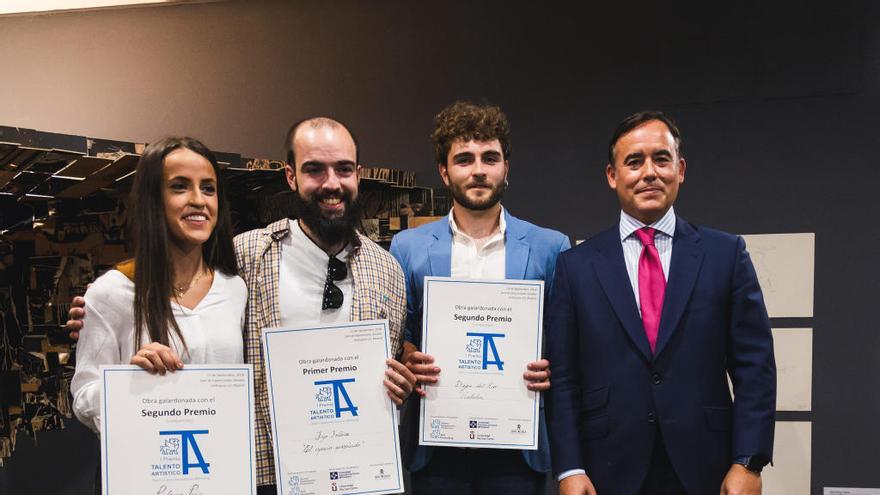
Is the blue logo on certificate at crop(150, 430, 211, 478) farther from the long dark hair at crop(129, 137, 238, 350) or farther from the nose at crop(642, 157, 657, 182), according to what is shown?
the nose at crop(642, 157, 657, 182)

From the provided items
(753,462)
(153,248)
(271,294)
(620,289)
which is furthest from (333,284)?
(753,462)

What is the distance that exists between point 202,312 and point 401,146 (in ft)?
7.51

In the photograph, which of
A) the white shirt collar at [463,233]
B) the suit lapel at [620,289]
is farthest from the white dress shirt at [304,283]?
the suit lapel at [620,289]

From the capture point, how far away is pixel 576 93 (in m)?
3.84

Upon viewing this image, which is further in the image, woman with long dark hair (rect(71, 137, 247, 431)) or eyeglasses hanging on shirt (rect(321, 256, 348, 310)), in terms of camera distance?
eyeglasses hanging on shirt (rect(321, 256, 348, 310))

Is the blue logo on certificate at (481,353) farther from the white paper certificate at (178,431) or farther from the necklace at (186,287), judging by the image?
the necklace at (186,287)

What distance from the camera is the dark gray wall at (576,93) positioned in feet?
11.9

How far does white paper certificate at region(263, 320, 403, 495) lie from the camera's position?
1.94m

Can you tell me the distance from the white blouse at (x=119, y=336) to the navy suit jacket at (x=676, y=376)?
3.52 ft

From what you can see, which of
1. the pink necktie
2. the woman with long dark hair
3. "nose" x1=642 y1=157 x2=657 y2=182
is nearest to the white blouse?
the woman with long dark hair

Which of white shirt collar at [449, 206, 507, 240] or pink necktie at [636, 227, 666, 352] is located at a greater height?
white shirt collar at [449, 206, 507, 240]

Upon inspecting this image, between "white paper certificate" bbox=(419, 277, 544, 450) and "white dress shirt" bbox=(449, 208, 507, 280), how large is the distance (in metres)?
0.27

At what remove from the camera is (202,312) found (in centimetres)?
194

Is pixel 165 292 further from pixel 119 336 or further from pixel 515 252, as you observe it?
pixel 515 252
